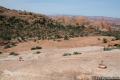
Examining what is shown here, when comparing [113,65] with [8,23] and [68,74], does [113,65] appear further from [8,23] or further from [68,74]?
[8,23]

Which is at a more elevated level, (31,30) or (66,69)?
(66,69)

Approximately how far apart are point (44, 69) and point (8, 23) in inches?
1322

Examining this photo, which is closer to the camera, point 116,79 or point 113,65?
point 116,79

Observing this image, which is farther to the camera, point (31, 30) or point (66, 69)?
point (31, 30)

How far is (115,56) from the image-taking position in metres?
19.5

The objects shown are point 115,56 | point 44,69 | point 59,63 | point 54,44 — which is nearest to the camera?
point 44,69

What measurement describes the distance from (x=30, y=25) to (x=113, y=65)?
35143 mm

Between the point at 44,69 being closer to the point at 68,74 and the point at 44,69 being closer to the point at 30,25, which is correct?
the point at 68,74

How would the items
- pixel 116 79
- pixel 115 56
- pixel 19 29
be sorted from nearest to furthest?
pixel 116 79, pixel 115 56, pixel 19 29

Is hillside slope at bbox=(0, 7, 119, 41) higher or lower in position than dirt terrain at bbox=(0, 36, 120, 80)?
lower

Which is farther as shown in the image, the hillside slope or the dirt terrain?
the hillside slope

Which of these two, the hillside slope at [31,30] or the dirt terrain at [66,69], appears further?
the hillside slope at [31,30]

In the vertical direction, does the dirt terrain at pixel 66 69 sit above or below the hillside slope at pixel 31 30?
above

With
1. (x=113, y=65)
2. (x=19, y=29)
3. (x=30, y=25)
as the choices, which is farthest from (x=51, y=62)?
(x=30, y=25)
